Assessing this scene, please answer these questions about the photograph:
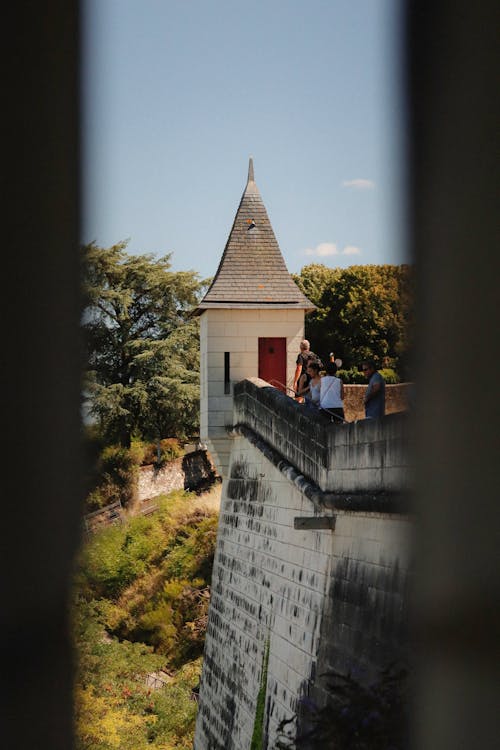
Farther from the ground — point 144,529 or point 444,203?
point 444,203

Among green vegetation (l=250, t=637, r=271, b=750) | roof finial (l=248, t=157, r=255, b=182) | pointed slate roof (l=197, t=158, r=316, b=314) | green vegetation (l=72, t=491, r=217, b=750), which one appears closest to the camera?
green vegetation (l=250, t=637, r=271, b=750)

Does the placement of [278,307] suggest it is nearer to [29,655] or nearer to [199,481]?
[29,655]

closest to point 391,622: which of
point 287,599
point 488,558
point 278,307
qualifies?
point 287,599

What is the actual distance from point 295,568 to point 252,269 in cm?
656

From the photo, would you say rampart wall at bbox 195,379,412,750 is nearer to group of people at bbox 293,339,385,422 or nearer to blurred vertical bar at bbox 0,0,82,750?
group of people at bbox 293,339,385,422

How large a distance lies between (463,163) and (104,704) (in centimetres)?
1758

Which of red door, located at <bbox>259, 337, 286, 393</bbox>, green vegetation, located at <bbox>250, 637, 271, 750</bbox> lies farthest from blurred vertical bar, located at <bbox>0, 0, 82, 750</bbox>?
red door, located at <bbox>259, 337, 286, 393</bbox>

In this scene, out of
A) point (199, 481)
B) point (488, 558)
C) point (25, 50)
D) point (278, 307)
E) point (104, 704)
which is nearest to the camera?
point (25, 50)

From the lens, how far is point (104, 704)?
57.5 ft

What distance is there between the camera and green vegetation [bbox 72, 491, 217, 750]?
18.2m

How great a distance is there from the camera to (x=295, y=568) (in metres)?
10.0

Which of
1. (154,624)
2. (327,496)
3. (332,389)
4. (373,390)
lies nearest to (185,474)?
(154,624)

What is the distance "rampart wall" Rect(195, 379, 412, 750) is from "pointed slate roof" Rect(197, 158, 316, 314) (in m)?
1.57

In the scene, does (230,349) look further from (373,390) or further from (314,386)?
(373,390)
